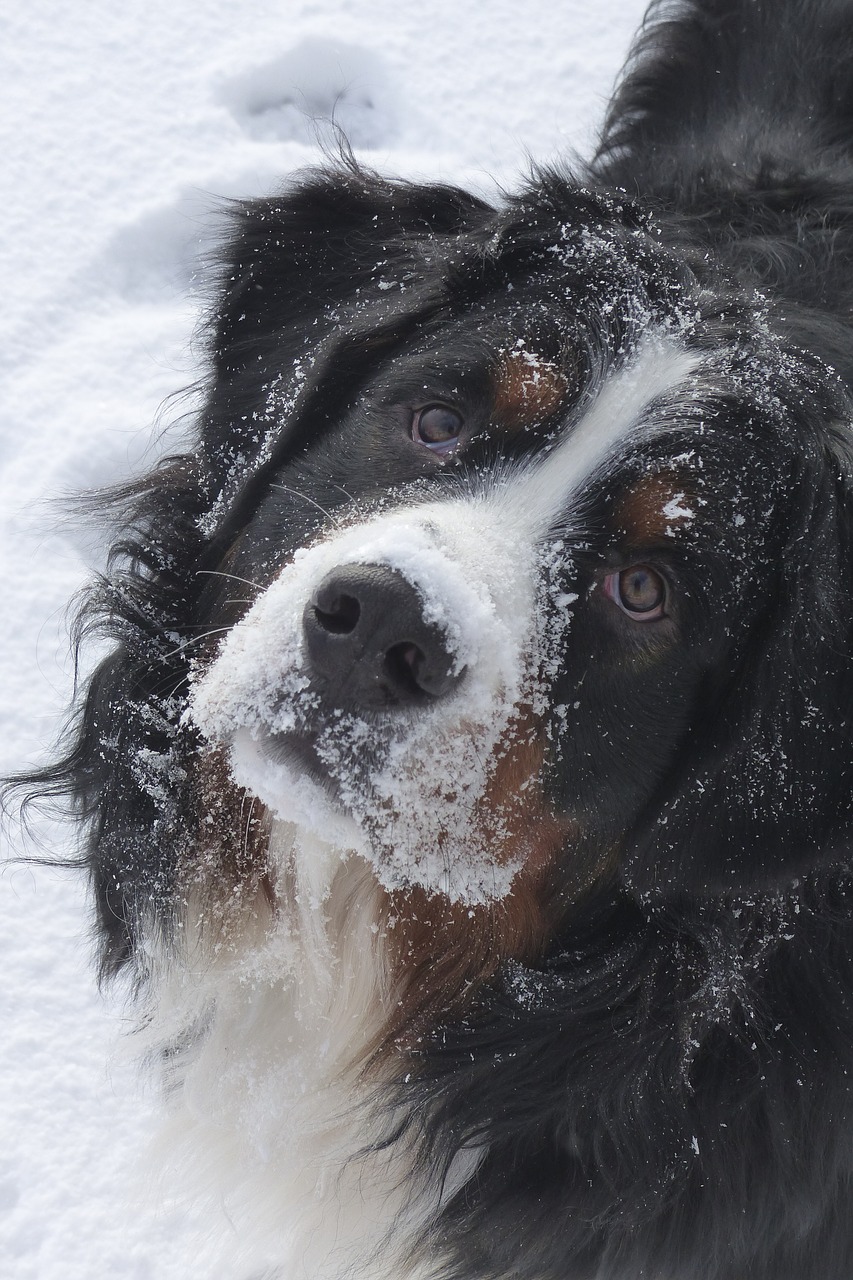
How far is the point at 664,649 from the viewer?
2115 mm

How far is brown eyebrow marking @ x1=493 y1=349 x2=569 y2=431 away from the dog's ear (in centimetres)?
46

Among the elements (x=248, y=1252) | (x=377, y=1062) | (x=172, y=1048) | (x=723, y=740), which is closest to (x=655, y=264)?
(x=723, y=740)

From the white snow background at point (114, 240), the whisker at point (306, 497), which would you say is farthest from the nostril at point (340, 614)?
the white snow background at point (114, 240)

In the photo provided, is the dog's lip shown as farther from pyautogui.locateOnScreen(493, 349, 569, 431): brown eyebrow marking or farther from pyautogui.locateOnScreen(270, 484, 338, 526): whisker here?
pyautogui.locateOnScreen(493, 349, 569, 431): brown eyebrow marking

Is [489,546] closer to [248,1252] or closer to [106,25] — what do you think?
[248,1252]

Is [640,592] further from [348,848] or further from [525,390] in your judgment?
[348,848]

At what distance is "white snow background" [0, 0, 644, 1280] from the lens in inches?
122

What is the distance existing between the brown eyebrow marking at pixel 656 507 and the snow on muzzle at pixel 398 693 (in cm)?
17

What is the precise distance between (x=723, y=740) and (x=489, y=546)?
0.54m

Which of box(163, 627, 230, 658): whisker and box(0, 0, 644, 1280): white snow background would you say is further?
box(0, 0, 644, 1280): white snow background

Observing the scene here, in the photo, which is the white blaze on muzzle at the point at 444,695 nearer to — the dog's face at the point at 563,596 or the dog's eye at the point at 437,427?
the dog's face at the point at 563,596

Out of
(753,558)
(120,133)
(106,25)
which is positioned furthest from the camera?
(106,25)

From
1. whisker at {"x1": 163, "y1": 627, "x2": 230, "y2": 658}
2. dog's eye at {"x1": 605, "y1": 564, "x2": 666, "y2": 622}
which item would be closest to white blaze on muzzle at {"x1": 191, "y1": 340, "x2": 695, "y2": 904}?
dog's eye at {"x1": 605, "y1": 564, "x2": 666, "y2": 622}

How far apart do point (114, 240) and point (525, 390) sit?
9.01ft
